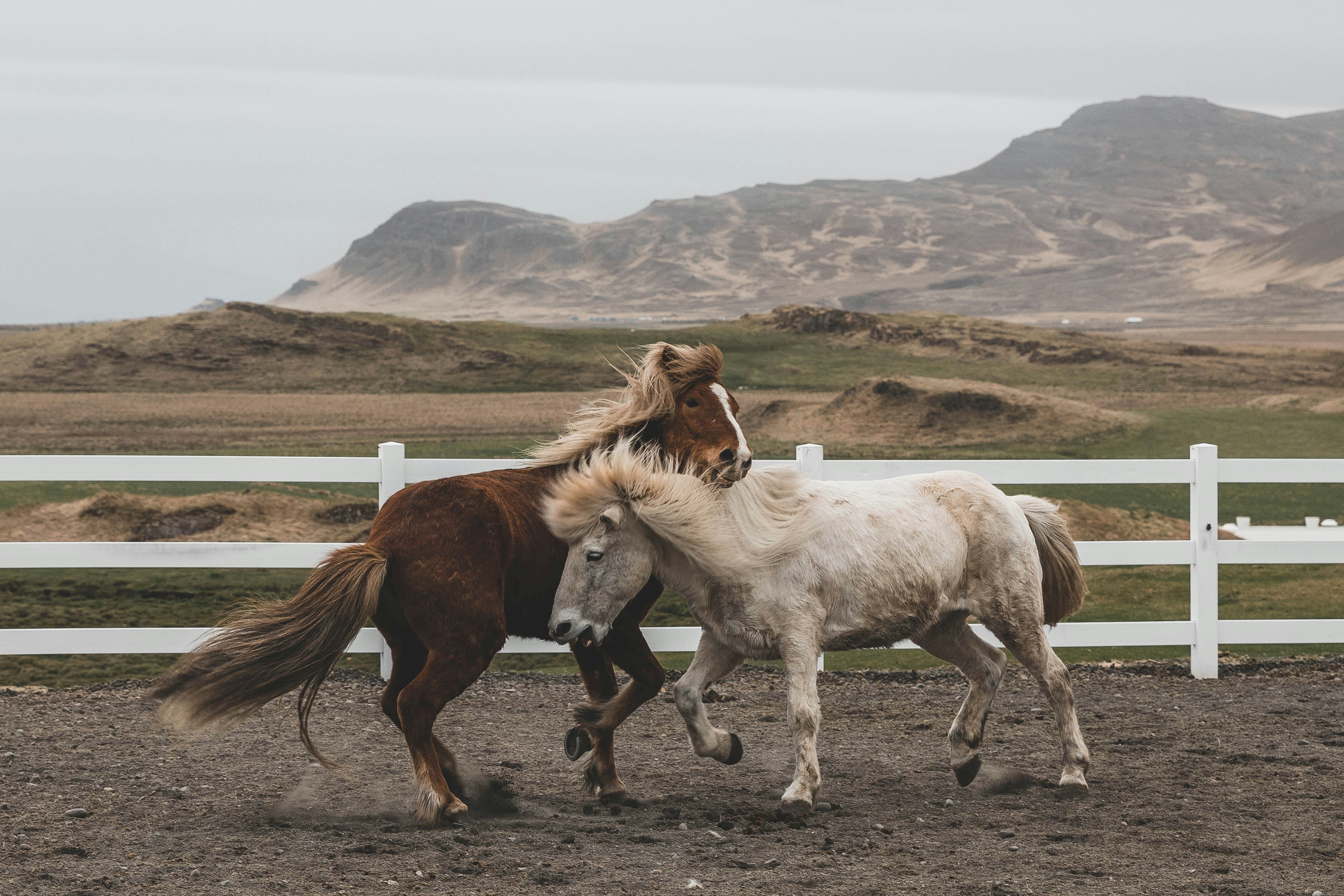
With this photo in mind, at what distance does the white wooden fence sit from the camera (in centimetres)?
722

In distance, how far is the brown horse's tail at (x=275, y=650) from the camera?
15.4ft

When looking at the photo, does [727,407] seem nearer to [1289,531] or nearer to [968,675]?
[968,675]

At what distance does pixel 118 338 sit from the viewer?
48031 mm

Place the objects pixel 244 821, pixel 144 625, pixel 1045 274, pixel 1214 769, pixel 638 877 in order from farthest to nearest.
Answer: pixel 1045 274 → pixel 144 625 → pixel 1214 769 → pixel 244 821 → pixel 638 877

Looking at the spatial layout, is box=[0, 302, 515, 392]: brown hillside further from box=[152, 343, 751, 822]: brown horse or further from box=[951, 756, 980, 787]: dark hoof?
box=[951, 756, 980, 787]: dark hoof

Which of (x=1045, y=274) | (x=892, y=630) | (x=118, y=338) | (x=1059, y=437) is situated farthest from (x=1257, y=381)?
(x=1045, y=274)

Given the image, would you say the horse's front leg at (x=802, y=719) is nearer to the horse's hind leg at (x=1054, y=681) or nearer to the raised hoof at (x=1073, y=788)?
the horse's hind leg at (x=1054, y=681)

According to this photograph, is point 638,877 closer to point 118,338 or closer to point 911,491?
point 911,491

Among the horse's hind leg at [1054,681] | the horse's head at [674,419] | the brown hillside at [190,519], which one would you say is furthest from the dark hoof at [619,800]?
the brown hillside at [190,519]

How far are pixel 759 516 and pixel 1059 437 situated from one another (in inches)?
982

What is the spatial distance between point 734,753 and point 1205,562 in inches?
168

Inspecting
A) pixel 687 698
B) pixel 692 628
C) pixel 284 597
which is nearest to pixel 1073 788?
pixel 687 698

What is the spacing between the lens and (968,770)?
540 centimetres

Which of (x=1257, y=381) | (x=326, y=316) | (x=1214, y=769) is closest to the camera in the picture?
(x=1214, y=769)
